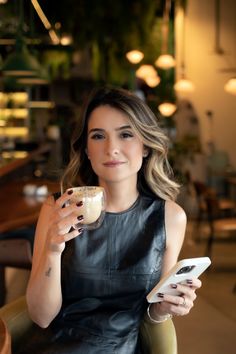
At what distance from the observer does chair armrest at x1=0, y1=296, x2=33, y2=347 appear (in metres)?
2.13

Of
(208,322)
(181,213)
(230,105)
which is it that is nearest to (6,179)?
(208,322)

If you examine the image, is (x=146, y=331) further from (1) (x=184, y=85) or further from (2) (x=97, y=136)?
(1) (x=184, y=85)

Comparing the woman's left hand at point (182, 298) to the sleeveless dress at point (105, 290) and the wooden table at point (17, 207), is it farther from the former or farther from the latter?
the wooden table at point (17, 207)

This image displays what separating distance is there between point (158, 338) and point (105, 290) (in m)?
0.25

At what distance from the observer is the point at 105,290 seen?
2.05 m

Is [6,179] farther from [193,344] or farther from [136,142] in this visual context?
[136,142]

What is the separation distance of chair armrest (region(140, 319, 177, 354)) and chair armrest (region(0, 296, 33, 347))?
15.8 inches

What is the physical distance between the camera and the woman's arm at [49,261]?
173cm

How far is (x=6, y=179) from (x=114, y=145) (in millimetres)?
5727

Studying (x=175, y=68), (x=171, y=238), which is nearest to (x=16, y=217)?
(x=171, y=238)

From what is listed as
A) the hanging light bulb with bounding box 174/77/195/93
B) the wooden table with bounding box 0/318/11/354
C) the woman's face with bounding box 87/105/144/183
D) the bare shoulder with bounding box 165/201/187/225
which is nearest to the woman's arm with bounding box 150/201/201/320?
the bare shoulder with bounding box 165/201/187/225

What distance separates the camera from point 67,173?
2.29 m

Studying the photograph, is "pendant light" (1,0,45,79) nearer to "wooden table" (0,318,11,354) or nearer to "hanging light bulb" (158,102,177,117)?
"hanging light bulb" (158,102,177,117)

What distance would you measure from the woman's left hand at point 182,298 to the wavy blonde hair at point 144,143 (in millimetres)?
469
